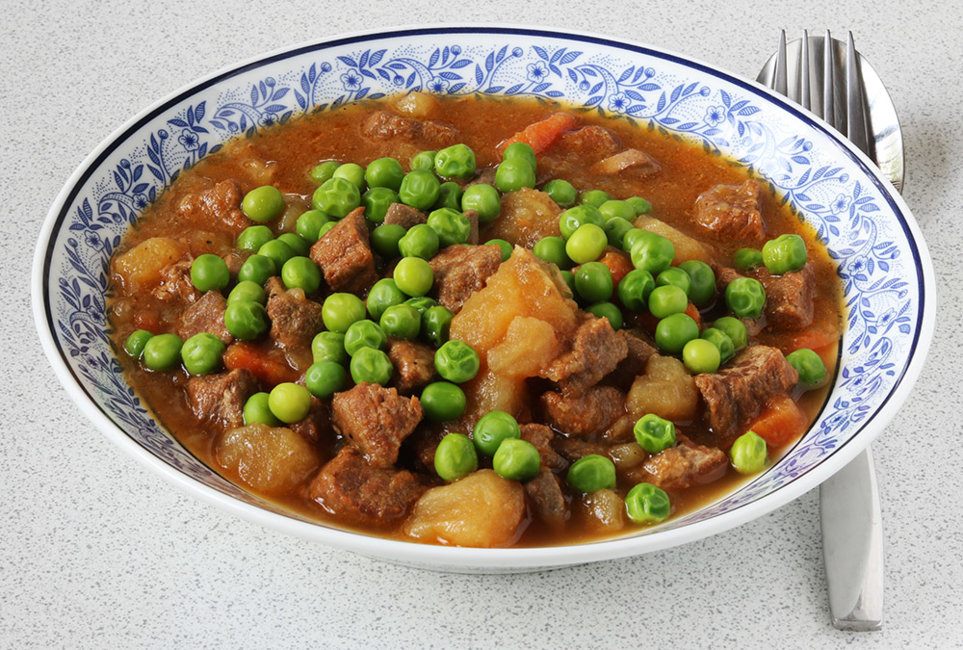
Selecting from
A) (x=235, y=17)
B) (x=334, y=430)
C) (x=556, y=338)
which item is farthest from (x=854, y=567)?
(x=235, y=17)

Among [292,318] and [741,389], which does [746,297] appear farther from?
[292,318]

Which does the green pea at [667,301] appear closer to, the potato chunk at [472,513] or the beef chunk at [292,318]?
the potato chunk at [472,513]

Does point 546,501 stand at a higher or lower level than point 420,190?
lower

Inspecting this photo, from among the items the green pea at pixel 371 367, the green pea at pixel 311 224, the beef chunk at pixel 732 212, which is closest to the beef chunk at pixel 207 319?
the green pea at pixel 311 224

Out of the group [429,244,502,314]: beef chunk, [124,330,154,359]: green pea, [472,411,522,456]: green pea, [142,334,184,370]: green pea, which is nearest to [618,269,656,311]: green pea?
[429,244,502,314]: beef chunk

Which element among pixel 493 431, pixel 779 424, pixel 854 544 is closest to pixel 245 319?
pixel 493 431

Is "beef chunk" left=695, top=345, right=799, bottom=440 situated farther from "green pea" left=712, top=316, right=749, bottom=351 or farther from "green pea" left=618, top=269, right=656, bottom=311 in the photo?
"green pea" left=618, top=269, right=656, bottom=311
